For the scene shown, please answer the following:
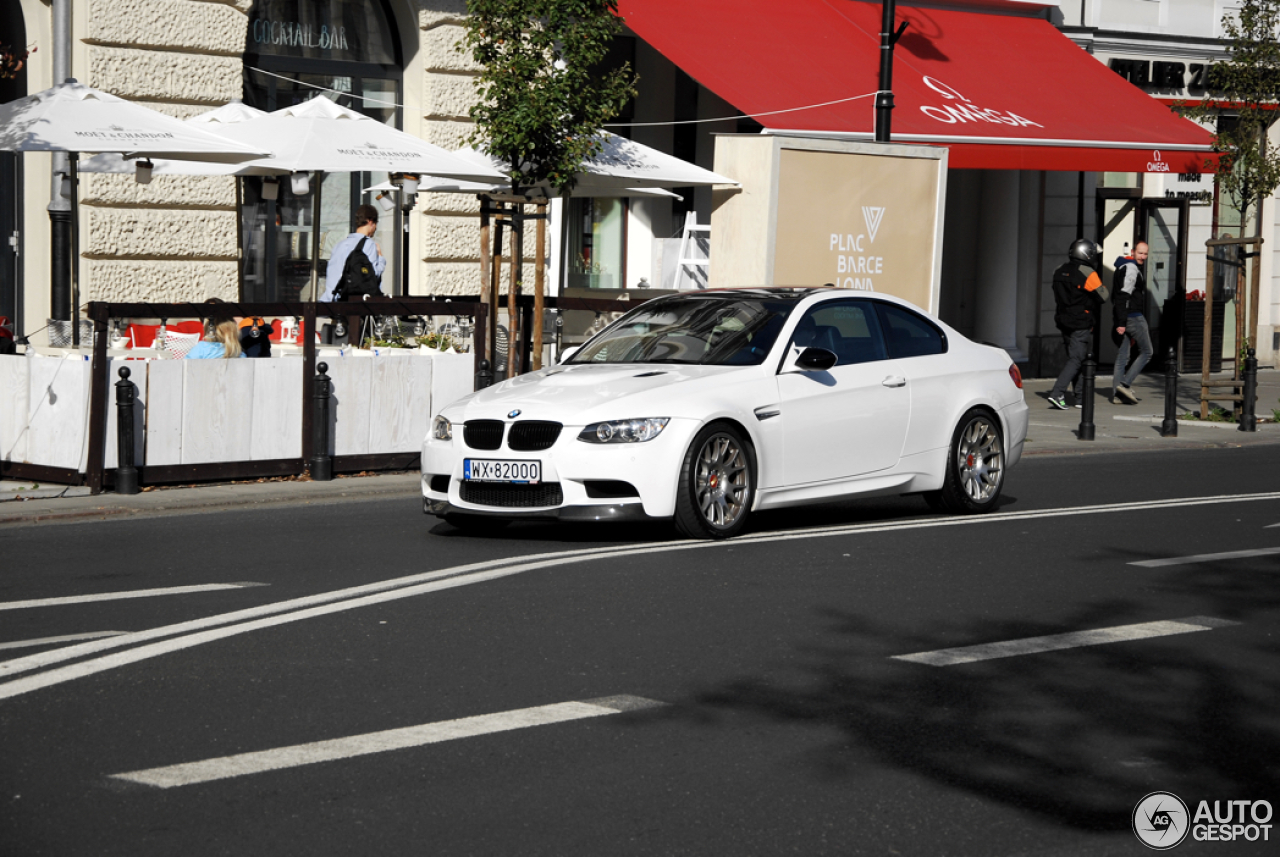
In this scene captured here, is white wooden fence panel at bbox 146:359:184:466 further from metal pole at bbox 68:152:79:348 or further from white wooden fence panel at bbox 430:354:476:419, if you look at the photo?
white wooden fence panel at bbox 430:354:476:419

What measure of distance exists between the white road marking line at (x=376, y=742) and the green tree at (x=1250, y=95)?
16119 mm

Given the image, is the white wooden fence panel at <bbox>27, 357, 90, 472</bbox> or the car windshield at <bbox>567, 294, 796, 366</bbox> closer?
the car windshield at <bbox>567, 294, 796, 366</bbox>

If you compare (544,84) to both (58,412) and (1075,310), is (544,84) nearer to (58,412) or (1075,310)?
(58,412)

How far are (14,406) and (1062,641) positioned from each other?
8.02 meters

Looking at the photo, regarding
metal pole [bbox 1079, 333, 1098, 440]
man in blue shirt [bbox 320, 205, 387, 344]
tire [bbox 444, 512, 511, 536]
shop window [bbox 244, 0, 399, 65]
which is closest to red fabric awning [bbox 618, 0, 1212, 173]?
shop window [bbox 244, 0, 399, 65]

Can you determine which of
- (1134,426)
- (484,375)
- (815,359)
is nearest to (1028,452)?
(1134,426)

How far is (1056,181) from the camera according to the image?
26078 mm

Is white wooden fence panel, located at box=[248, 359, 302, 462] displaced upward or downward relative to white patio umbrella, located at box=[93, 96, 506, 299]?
downward

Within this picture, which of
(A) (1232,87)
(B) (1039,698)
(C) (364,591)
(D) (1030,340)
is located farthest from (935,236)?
(B) (1039,698)

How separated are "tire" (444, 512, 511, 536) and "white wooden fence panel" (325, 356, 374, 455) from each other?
2554mm

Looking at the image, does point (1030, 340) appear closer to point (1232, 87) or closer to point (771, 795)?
point (1232, 87)

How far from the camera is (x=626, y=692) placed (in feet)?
19.8

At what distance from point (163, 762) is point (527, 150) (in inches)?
450

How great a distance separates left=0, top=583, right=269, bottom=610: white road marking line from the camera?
24.7 feet
